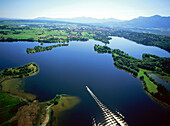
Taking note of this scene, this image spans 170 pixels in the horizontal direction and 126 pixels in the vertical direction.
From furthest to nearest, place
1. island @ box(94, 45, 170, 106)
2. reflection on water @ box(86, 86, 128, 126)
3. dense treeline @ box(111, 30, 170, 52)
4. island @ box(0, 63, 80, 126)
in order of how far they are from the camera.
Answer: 1. dense treeline @ box(111, 30, 170, 52)
2. island @ box(94, 45, 170, 106)
3. reflection on water @ box(86, 86, 128, 126)
4. island @ box(0, 63, 80, 126)

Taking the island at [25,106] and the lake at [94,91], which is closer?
the island at [25,106]

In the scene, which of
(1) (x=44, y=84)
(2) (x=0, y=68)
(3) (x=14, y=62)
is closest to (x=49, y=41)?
(3) (x=14, y=62)

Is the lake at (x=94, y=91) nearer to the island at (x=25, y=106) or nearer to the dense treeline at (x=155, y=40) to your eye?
the island at (x=25, y=106)

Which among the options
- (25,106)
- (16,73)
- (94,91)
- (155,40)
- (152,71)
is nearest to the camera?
(25,106)

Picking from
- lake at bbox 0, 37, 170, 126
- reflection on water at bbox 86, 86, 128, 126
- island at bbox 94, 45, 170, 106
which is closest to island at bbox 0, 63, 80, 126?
lake at bbox 0, 37, 170, 126

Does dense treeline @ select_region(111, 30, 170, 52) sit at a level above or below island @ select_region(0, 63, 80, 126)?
above

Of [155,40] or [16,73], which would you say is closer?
[16,73]

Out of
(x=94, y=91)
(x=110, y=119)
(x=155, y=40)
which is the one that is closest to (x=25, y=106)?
(x=94, y=91)

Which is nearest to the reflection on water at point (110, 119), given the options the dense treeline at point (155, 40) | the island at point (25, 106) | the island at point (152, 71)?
the island at point (25, 106)

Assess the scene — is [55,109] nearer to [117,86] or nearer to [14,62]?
[117,86]

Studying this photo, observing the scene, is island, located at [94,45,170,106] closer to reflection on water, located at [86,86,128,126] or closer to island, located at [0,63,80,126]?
reflection on water, located at [86,86,128,126]

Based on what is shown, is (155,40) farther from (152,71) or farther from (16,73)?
(16,73)
